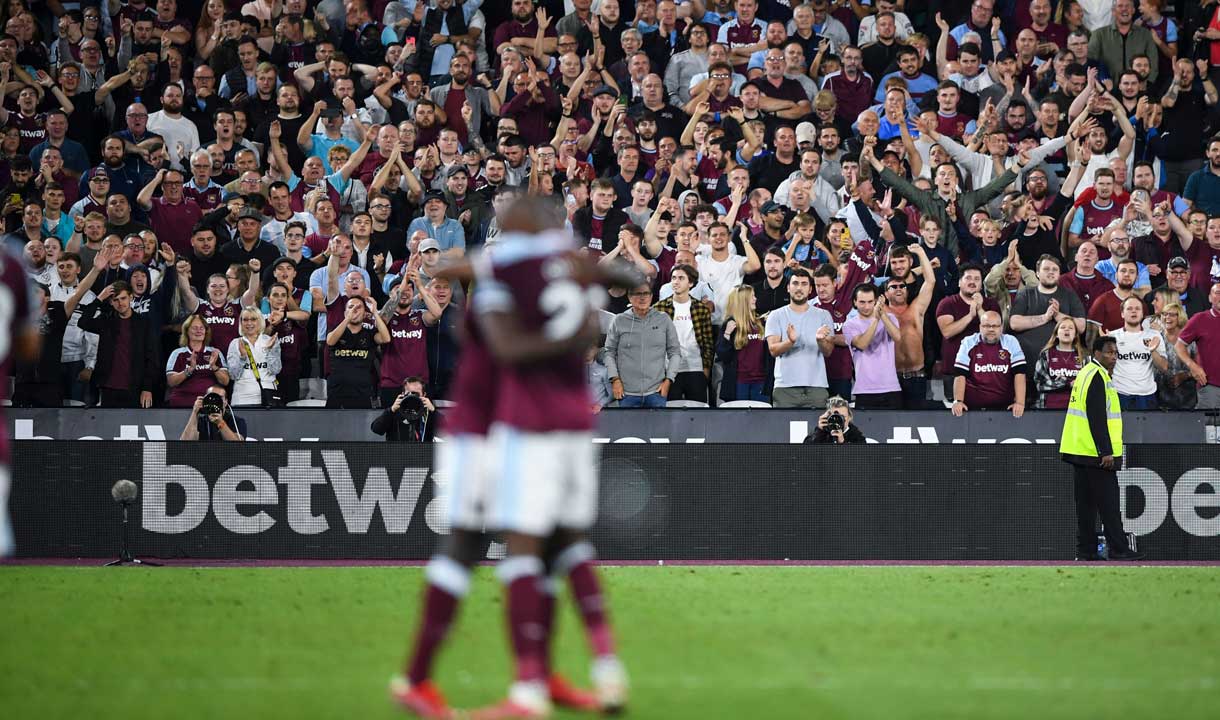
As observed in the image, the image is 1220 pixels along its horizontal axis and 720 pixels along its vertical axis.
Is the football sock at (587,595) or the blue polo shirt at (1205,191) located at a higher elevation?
the blue polo shirt at (1205,191)

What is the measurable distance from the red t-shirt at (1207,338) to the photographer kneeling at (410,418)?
8217mm

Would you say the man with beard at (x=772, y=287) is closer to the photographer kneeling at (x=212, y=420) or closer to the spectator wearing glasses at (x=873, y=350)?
the spectator wearing glasses at (x=873, y=350)

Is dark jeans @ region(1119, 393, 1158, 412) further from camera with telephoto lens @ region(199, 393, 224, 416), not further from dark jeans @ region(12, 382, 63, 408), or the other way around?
dark jeans @ region(12, 382, 63, 408)

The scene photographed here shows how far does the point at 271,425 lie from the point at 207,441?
155cm

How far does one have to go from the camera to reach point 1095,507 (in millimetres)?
15227

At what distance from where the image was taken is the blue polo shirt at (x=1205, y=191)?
1920 centimetres

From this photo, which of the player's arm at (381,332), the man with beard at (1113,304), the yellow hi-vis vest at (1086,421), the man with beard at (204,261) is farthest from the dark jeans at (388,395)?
the man with beard at (1113,304)

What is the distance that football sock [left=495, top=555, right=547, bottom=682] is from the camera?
6594 mm

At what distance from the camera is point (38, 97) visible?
20.0 meters

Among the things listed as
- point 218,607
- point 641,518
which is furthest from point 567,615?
point 641,518

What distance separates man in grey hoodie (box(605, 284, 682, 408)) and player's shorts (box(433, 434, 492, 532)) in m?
9.59

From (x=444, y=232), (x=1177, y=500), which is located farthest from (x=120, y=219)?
(x=1177, y=500)

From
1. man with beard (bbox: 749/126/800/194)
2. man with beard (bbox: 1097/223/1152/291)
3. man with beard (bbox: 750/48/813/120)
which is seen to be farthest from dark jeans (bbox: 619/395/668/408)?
man with beard (bbox: 1097/223/1152/291)

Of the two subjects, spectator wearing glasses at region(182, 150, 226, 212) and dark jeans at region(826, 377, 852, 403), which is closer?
dark jeans at region(826, 377, 852, 403)
